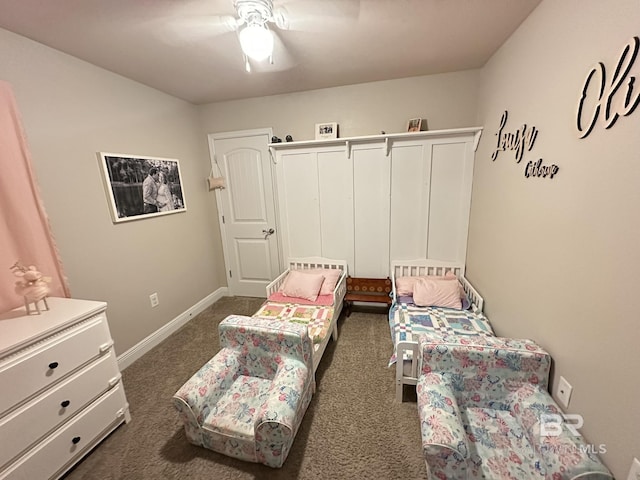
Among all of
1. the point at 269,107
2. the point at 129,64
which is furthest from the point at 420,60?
the point at 129,64

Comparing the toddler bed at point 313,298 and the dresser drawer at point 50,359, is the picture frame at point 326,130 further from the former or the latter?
the dresser drawer at point 50,359

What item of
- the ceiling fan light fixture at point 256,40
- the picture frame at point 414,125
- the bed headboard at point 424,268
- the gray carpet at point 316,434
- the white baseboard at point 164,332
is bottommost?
the gray carpet at point 316,434

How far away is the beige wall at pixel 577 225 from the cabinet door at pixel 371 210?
1.14 m

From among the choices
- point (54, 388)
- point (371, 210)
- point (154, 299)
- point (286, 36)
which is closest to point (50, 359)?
point (54, 388)

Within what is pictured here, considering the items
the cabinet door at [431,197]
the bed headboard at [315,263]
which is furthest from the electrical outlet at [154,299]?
the cabinet door at [431,197]

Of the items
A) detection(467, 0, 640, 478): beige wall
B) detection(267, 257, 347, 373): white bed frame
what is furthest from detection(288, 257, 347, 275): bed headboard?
detection(467, 0, 640, 478): beige wall

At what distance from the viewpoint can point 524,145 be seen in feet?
5.42

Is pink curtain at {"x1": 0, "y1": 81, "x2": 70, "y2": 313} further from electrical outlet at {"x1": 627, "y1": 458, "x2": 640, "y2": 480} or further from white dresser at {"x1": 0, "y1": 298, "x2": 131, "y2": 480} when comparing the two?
electrical outlet at {"x1": 627, "y1": 458, "x2": 640, "y2": 480}

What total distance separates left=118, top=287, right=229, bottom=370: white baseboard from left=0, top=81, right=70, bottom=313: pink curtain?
3.35ft

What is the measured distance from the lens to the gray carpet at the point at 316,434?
4.67 feet

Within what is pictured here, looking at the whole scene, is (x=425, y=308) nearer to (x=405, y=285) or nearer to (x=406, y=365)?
(x=405, y=285)

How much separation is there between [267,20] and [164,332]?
297cm

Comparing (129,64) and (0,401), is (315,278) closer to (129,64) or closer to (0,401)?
(0,401)

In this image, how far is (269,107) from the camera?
119 inches
